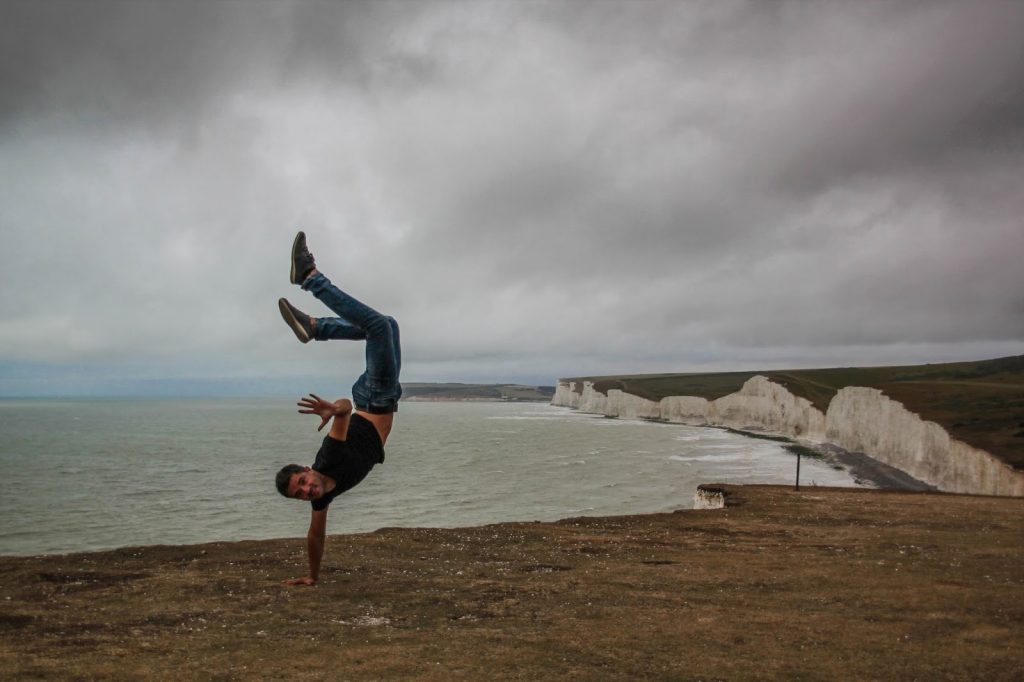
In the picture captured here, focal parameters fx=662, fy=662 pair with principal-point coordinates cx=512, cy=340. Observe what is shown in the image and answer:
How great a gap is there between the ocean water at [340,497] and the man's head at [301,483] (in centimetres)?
3311

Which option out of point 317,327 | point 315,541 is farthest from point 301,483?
point 315,541

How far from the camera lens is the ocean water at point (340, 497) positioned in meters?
43.6

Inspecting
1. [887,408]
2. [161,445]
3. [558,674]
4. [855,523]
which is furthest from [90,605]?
[161,445]

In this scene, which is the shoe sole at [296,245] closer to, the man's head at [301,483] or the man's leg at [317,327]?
the man's leg at [317,327]

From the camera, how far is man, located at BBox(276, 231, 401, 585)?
789cm

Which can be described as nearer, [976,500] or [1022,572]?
[1022,572]

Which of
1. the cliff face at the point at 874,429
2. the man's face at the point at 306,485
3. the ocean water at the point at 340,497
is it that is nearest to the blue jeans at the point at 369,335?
the man's face at the point at 306,485

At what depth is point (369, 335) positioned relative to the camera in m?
7.92

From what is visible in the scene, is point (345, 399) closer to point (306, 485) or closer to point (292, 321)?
point (292, 321)

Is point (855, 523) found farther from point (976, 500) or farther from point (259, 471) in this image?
point (259, 471)

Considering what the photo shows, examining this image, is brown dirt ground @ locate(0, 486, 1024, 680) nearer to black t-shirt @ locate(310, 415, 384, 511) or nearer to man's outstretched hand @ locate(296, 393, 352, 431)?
black t-shirt @ locate(310, 415, 384, 511)

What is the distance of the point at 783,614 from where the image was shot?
1331 cm

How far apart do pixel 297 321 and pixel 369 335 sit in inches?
Answer: 34.9

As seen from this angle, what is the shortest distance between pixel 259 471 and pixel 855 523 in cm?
6413
